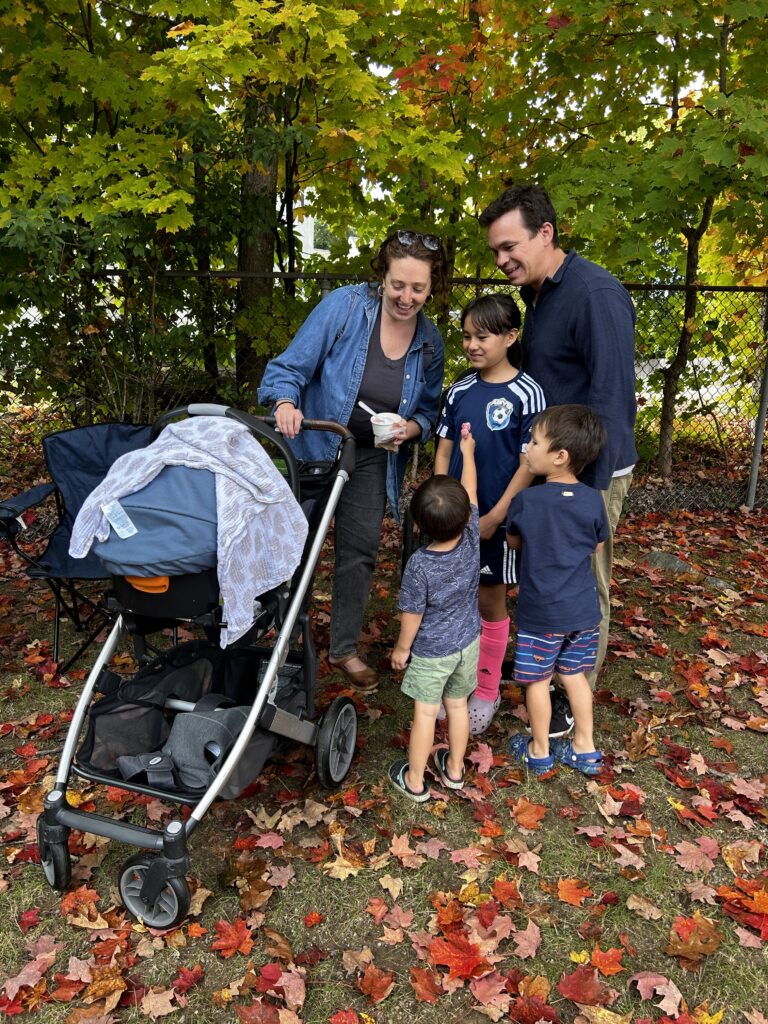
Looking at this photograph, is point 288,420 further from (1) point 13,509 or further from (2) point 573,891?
(2) point 573,891

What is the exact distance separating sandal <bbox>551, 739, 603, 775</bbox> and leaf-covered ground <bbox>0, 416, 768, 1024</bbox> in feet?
0.17

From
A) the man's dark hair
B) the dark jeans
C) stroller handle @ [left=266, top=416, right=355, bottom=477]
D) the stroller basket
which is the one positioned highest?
the man's dark hair

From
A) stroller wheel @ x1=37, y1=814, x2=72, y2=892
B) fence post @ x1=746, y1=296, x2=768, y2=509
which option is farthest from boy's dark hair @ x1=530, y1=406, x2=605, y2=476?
fence post @ x1=746, y1=296, x2=768, y2=509

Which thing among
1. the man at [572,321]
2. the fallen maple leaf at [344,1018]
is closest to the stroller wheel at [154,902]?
the fallen maple leaf at [344,1018]

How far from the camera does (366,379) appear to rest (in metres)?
3.37

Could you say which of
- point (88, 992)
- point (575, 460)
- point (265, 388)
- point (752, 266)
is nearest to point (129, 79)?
point (265, 388)

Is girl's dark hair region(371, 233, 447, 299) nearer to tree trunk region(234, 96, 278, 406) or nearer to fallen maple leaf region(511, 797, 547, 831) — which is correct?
fallen maple leaf region(511, 797, 547, 831)

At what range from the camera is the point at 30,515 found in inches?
244

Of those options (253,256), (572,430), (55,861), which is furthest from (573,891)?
(253,256)

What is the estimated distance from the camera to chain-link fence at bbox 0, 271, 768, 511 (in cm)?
564

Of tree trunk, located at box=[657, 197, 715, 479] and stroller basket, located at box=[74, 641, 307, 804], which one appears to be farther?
tree trunk, located at box=[657, 197, 715, 479]

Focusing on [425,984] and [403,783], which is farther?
[403,783]

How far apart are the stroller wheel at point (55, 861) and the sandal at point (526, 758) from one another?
1884mm

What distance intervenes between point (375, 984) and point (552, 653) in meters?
1.41
